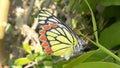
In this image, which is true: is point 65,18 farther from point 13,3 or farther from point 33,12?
point 13,3

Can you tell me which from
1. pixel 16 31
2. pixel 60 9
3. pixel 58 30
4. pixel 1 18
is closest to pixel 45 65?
pixel 58 30

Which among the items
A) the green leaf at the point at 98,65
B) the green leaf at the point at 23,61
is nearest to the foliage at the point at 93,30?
the green leaf at the point at 23,61

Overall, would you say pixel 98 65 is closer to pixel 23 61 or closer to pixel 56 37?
pixel 56 37

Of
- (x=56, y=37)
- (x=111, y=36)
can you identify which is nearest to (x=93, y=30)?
(x=111, y=36)

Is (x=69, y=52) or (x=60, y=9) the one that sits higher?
(x=60, y=9)

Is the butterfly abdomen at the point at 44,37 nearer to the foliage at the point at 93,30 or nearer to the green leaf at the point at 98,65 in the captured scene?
the foliage at the point at 93,30

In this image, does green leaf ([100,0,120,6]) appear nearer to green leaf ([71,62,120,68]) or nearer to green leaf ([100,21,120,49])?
green leaf ([100,21,120,49])
